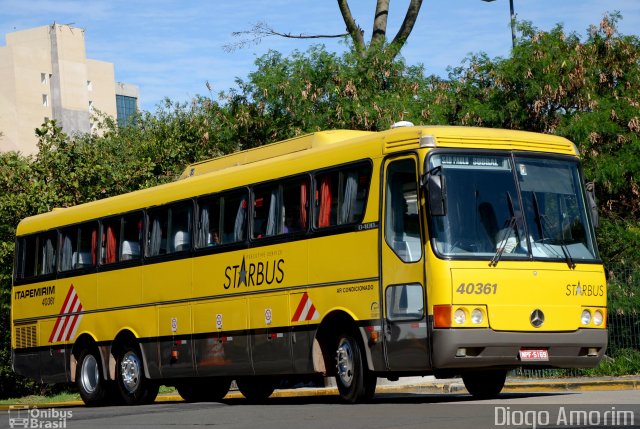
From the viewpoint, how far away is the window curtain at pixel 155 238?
21.1 meters

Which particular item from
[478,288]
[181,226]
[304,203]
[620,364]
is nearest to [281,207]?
[304,203]

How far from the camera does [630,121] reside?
27.4m

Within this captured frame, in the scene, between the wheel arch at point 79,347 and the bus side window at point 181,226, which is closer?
the bus side window at point 181,226

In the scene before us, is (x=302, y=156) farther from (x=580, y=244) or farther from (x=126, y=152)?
(x=126, y=152)

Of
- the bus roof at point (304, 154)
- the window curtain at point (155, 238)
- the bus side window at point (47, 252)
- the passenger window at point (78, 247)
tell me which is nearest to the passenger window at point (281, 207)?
the bus roof at point (304, 154)

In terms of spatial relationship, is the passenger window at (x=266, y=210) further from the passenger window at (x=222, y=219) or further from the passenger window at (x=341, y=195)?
the passenger window at (x=341, y=195)

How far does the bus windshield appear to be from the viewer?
15.3 metres

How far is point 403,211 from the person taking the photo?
1578 centimetres

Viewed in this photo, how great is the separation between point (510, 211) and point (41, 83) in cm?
9792

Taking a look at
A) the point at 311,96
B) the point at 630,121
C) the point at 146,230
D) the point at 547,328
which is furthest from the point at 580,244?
the point at 311,96

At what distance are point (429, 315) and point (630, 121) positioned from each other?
13745 millimetres

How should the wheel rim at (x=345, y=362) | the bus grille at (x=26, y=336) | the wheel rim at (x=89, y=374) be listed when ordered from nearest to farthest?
the wheel rim at (x=345, y=362) < the wheel rim at (x=89, y=374) < the bus grille at (x=26, y=336)

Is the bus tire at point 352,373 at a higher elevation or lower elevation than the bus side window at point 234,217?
lower

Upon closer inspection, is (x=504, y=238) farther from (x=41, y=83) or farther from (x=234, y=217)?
(x=41, y=83)
